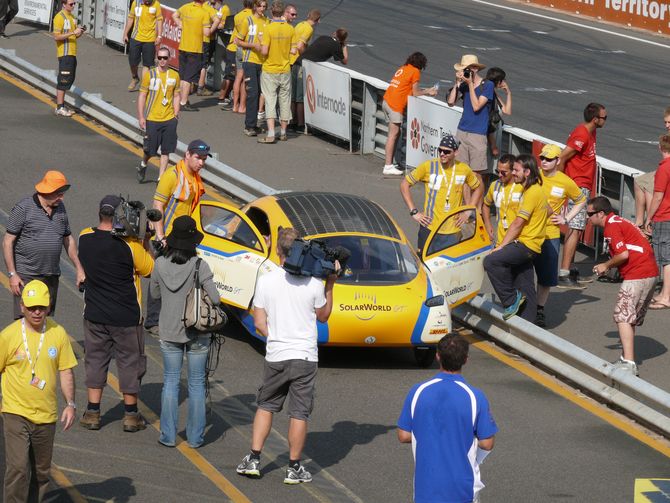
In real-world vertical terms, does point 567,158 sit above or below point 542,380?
above

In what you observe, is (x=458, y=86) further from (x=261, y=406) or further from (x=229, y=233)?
(x=261, y=406)

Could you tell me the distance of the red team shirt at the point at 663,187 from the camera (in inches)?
597

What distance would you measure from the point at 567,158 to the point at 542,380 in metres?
4.57

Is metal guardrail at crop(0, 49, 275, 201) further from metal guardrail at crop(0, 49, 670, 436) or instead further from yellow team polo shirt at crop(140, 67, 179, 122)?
yellow team polo shirt at crop(140, 67, 179, 122)

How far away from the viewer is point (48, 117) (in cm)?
2408

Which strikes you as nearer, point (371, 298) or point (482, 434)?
point (482, 434)

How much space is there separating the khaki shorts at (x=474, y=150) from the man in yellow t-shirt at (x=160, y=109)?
401 centimetres

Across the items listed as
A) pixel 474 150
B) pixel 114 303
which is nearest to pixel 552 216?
pixel 474 150

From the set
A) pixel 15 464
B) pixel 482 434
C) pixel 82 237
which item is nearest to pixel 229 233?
pixel 82 237

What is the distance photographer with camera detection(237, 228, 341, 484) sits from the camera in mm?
9914

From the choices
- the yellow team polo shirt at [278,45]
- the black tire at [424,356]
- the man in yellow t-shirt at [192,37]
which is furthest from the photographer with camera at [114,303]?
the man in yellow t-shirt at [192,37]

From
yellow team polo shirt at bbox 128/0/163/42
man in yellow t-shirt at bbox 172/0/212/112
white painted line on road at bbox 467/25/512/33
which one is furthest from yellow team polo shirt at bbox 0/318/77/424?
white painted line on road at bbox 467/25/512/33

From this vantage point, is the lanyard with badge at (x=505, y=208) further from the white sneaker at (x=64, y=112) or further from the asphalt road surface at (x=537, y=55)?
the white sneaker at (x=64, y=112)

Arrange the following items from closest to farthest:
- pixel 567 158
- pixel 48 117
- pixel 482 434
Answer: pixel 482 434 < pixel 567 158 < pixel 48 117
